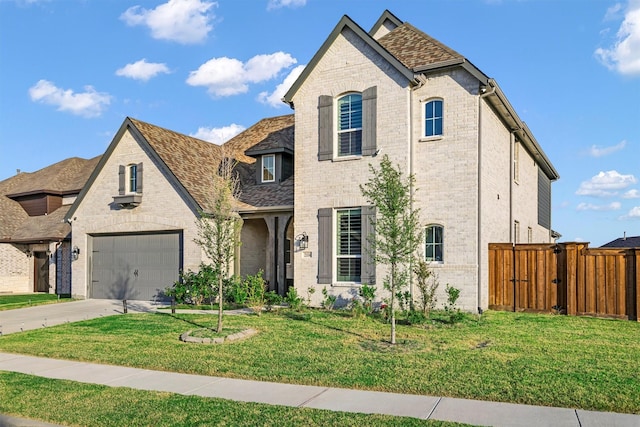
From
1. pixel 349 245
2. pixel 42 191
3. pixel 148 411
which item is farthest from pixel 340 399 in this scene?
pixel 42 191

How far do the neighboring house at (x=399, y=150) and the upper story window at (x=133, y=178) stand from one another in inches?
283

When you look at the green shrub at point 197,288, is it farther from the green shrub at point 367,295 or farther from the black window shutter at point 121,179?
the green shrub at point 367,295

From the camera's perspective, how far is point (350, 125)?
16391 millimetres

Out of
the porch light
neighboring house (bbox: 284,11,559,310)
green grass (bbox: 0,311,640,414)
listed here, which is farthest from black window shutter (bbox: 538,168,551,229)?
the porch light

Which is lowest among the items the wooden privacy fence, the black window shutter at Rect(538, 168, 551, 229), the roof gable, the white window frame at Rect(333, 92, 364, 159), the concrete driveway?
the concrete driveway

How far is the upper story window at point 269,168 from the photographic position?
20453mm

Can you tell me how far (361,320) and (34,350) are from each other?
7632 millimetres

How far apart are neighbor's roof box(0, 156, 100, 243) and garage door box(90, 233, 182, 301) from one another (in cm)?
426

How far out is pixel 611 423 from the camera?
6113mm

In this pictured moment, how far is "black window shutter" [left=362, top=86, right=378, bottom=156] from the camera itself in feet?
51.8

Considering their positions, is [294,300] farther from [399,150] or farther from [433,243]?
[399,150]

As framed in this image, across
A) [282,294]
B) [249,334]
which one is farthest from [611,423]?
[282,294]

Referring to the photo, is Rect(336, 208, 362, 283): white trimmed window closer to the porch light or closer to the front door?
the porch light

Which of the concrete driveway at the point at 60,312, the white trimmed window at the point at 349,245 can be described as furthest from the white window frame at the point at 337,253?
the concrete driveway at the point at 60,312
